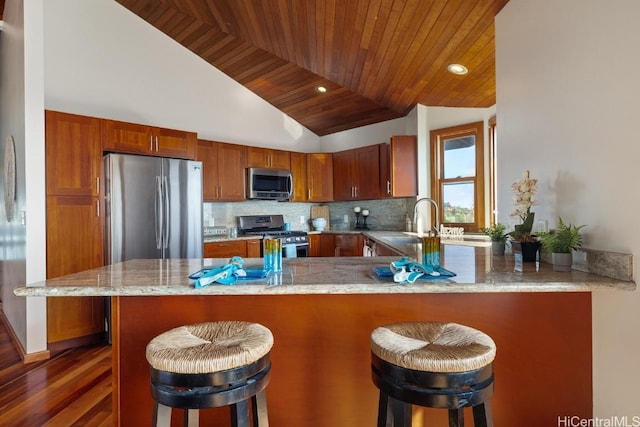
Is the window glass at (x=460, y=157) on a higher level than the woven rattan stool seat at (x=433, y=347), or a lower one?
higher

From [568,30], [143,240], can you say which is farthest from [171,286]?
[143,240]

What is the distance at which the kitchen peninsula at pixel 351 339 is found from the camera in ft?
4.68

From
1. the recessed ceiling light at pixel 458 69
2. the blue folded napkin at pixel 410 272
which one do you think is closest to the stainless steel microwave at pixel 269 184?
the recessed ceiling light at pixel 458 69

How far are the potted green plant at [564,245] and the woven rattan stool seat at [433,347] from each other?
653 mm

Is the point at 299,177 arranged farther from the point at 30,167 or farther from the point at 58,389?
the point at 58,389

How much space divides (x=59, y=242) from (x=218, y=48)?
2.89 meters

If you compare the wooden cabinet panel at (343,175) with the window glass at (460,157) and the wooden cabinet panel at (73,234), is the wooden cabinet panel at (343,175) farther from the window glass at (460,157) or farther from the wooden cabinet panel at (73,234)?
the wooden cabinet panel at (73,234)

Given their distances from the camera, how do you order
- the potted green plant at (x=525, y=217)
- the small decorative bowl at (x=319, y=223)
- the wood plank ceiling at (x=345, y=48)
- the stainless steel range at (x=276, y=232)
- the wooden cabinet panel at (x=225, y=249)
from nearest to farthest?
the potted green plant at (x=525, y=217) < the wood plank ceiling at (x=345, y=48) < the wooden cabinet panel at (x=225, y=249) < the stainless steel range at (x=276, y=232) < the small decorative bowl at (x=319, y=223)

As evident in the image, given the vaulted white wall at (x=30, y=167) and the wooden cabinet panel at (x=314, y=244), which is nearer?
the vaulted white wall at (x=30, y=167)

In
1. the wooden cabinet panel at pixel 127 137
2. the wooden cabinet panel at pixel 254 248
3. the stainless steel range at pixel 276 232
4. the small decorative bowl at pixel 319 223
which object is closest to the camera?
the wooden cabinet panel at pixel 127 137

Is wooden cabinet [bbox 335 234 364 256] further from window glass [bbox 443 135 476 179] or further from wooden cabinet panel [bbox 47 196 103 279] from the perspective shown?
wooden cabinet panel [bbox 47 196 103 279]

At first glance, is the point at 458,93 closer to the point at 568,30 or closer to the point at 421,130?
the point at 421,130

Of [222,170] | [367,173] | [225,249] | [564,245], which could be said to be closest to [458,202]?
[367,173]

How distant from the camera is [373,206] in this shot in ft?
16.9
